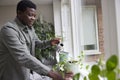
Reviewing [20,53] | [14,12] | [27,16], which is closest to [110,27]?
[20,53]

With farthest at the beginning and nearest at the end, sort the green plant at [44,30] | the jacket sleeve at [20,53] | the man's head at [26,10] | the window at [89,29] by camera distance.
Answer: the green plant at [44,30] < the window at [89,29] < the man's head at [26,10] < the jacket sleeve at [20,53]

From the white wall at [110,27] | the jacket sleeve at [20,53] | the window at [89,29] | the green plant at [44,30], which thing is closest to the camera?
the white wall at [110,27]

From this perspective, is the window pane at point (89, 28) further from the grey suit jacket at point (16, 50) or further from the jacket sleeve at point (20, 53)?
the jacket sleeve at point (20, 53)

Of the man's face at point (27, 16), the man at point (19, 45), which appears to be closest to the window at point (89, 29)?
the man at point (19, 45)

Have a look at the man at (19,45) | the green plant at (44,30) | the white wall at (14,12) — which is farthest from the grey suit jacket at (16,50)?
the white wall at (14,12)

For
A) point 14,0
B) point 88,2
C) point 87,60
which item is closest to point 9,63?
point 87,60

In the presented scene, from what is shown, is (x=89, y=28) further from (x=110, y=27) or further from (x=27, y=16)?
(x=110, y=27)

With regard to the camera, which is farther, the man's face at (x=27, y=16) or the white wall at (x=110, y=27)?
the man's face at (x=27, y=16)

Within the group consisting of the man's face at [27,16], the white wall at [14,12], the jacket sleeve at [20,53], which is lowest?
the jacket sleeve at [20,53]

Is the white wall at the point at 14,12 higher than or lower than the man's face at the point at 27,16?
higher

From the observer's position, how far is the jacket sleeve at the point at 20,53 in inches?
52.4

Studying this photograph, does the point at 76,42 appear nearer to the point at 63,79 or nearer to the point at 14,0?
the point at 63,79

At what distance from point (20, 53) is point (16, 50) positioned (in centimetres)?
5

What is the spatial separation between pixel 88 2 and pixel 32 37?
74 centimetres
